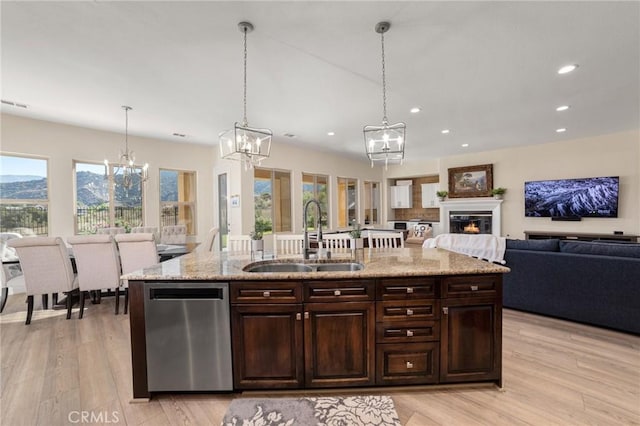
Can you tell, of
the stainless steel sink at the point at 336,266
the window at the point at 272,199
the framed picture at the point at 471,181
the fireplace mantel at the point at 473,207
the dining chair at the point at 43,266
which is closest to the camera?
the stainless steel sink at the point at 336,266

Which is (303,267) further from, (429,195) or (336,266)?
(429,195)

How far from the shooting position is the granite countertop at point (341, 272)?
195 cm

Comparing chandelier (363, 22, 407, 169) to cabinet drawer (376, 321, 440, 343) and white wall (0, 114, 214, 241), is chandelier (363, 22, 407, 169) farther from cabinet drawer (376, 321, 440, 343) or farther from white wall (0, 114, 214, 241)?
white wall (0, 114, 214, 241)

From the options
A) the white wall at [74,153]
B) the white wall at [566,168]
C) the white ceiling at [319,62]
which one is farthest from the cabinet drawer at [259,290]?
the white wall at [566,168]

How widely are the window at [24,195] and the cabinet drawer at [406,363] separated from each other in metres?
5.92

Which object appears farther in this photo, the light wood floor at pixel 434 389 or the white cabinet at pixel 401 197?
the white cabinet at pixel 401 197

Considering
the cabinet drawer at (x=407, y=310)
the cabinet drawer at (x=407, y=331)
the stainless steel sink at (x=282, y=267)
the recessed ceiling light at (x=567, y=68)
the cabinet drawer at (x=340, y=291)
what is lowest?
the cabinet drawer at (x=407, y=331)

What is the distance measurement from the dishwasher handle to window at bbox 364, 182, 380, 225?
25.4 ft

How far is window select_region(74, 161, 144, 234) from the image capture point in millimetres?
5340

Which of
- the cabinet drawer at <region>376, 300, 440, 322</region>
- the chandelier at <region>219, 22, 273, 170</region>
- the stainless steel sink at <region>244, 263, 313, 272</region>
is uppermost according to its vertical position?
the chandelier at <region>219, 22, 273, 170</region>

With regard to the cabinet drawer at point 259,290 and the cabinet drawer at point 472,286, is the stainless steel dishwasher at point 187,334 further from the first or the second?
the cabinet drawer at point 472,286

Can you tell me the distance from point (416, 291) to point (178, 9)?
8.83ft

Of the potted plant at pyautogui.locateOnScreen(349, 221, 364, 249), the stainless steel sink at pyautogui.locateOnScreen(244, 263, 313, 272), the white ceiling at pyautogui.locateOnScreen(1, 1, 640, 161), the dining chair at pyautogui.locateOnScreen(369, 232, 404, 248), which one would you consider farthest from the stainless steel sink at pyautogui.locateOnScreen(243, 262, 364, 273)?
the white ceiling at pyautogui.locateOnScreen(1, 1, 640, 161)

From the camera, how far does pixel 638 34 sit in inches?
99.7
